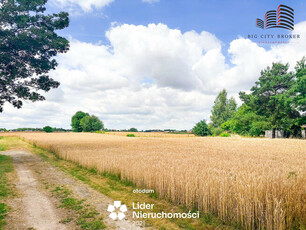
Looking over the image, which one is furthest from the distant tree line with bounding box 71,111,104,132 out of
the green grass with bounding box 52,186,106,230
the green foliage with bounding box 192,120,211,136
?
the green grass with bounding box 52,186,106,230

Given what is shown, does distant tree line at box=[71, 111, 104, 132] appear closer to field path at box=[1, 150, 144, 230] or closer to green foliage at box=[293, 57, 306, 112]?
green foliage at box=[293, 57, 306, 112]

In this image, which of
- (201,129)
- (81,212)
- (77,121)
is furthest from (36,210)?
(77,121)

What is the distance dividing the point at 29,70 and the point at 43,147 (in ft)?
47.9

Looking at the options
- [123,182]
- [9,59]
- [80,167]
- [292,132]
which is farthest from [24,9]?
[292,132]

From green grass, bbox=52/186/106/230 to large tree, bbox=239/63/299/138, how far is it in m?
49.9

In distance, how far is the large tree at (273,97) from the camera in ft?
152

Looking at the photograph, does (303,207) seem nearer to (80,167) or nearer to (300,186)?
(300,186)

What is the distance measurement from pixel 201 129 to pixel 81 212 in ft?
257

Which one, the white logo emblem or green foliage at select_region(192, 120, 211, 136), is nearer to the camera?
the white logo emblem

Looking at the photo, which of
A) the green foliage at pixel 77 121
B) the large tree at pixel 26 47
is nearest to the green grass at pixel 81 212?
the large tree at pixel 26 47

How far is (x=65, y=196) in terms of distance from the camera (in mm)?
8344

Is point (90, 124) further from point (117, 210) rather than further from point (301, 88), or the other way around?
point (117, 210)

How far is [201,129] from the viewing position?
267 feet

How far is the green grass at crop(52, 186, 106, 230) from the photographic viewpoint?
18.6 feet
